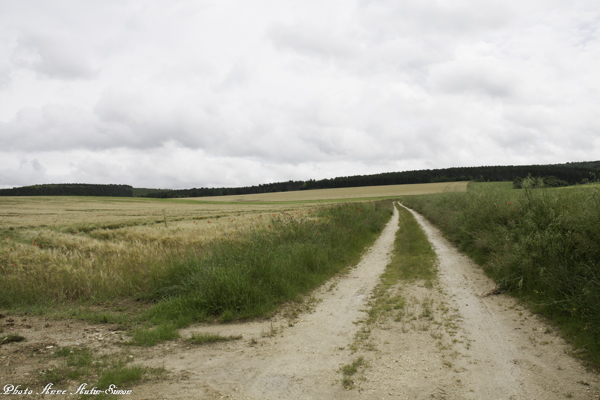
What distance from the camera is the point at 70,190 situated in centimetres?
11075

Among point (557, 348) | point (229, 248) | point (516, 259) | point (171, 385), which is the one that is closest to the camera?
point (171, 385)

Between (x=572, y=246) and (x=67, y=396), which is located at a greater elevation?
(x=572, y=246)

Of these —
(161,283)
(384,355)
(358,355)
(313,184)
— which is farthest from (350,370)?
(313,184)

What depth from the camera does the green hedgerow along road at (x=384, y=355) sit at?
3.76 metres

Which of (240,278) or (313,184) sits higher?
(313,184)

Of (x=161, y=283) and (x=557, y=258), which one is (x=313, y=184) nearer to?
(x=161, y=283)

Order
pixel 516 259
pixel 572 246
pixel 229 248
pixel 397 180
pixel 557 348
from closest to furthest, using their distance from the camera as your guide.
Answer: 1. pixel 557 348
2. pixel 572 246
3. pixel 516 259
4. pixel 229 248
5. pixel 397 180

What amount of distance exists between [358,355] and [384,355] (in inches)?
14.8

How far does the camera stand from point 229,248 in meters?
9.34

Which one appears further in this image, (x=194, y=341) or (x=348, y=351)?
(x=194, y=341)

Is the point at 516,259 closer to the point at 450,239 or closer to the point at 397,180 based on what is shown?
the point at 450,239

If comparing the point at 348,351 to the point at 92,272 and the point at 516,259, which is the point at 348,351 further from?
the point at 92,272

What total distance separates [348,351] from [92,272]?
682 cm

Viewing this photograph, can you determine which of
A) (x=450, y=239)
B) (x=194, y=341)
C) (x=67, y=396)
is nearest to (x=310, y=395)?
(x=194, y=341)
